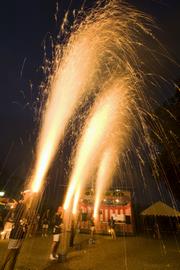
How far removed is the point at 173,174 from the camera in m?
28.1

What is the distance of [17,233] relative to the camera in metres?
6.76

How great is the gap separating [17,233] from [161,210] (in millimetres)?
22604

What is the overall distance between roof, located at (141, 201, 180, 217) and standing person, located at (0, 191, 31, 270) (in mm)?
21748

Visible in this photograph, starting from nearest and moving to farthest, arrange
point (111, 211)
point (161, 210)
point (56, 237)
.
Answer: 1. point (56, 237)
2. point (111, 211)
3. point (161, 210)

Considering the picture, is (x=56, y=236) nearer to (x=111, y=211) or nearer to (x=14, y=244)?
(x=14, y=244)

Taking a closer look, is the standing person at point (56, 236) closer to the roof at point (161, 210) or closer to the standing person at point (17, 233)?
the standing person at point (17, 233)

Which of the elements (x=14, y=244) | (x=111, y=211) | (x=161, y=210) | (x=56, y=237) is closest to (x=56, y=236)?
(x=56, y=237)

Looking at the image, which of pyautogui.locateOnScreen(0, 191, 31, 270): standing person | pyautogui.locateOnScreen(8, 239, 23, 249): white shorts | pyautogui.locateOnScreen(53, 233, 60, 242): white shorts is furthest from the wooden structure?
pyautogui.locateOnScreen(8, 239, 23, 249): white shorts

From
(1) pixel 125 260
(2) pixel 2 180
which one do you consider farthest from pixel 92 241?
(2) pixel 2 180

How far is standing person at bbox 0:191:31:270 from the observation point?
659 centimetres

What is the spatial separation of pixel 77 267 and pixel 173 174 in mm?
22943

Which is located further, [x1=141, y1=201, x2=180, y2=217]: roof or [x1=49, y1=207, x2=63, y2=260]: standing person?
[x1=141, y1=201, x2=180, y2=217]: roof

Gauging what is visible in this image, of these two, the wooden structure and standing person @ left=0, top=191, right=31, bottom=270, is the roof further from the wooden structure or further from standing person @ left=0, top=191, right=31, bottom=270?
standing person @ left=0, top=191, right=31, bottom=270

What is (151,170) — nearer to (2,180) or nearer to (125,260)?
(125,260)
